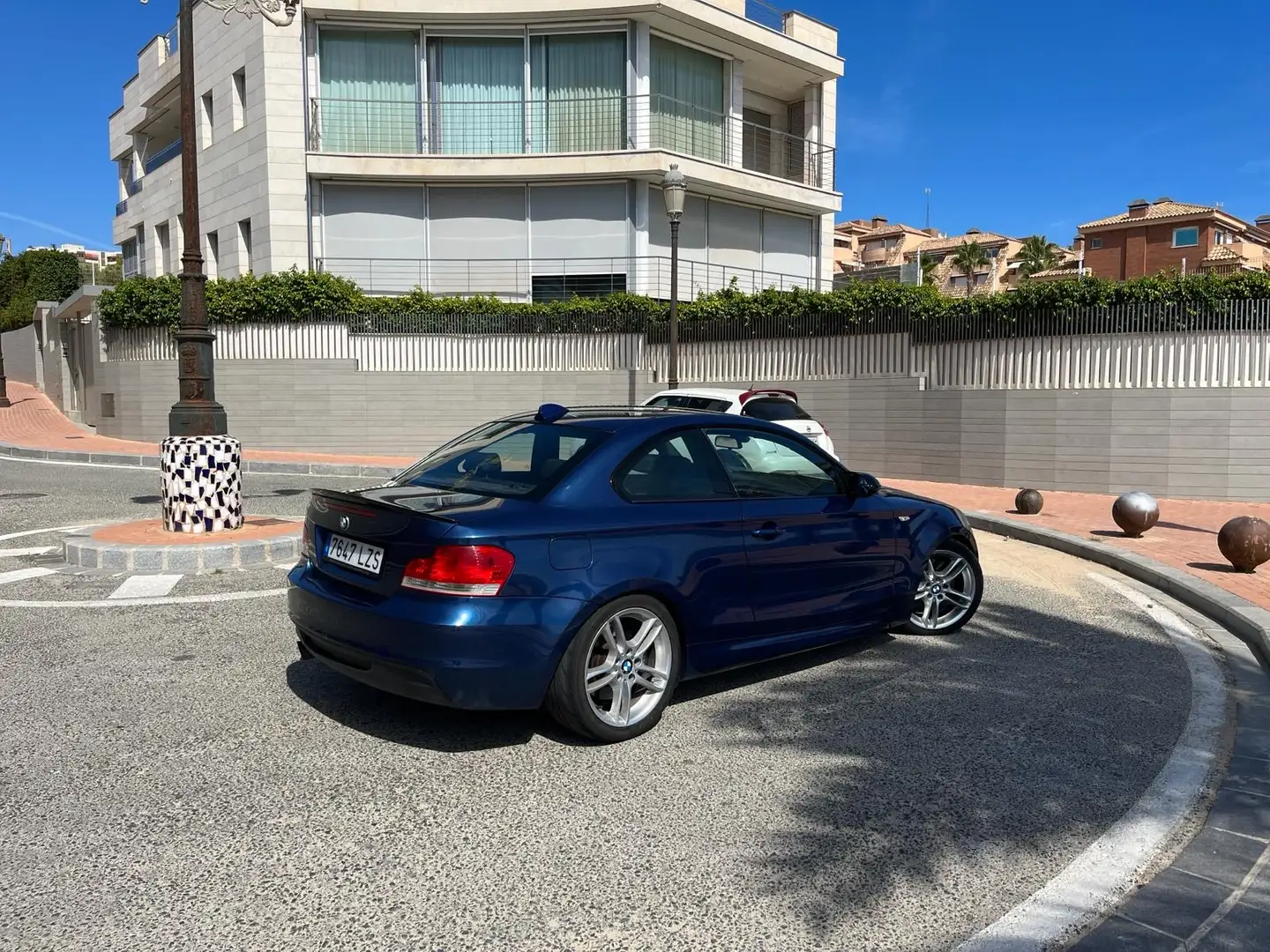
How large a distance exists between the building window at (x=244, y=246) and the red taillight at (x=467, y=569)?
22.6 metres

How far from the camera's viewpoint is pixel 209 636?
20.4 feet

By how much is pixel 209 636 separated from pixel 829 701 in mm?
3862

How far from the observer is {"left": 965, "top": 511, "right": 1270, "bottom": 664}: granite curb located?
21.9 feet

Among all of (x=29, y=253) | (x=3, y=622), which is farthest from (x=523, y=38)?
(x=29, y=253)

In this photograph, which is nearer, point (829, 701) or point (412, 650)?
point (412, 650)

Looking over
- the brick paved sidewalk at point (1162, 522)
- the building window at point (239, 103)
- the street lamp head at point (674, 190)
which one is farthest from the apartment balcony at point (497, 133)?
the brick paved sidewalk at point (1162, 522)

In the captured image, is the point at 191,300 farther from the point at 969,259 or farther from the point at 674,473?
the point at 969,259

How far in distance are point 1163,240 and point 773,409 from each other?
6115cm

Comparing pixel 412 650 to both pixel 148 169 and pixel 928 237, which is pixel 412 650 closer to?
pixel 148 169

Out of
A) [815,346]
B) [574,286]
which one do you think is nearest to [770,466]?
[815,346]

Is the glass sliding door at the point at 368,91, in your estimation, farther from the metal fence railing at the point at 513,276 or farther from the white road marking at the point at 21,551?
the white road marking at the point at 21,551

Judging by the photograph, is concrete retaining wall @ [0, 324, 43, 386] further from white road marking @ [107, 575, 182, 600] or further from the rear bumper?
the rear bumper

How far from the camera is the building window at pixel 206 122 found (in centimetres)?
2561

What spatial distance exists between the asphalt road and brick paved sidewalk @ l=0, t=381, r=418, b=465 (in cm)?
1255
